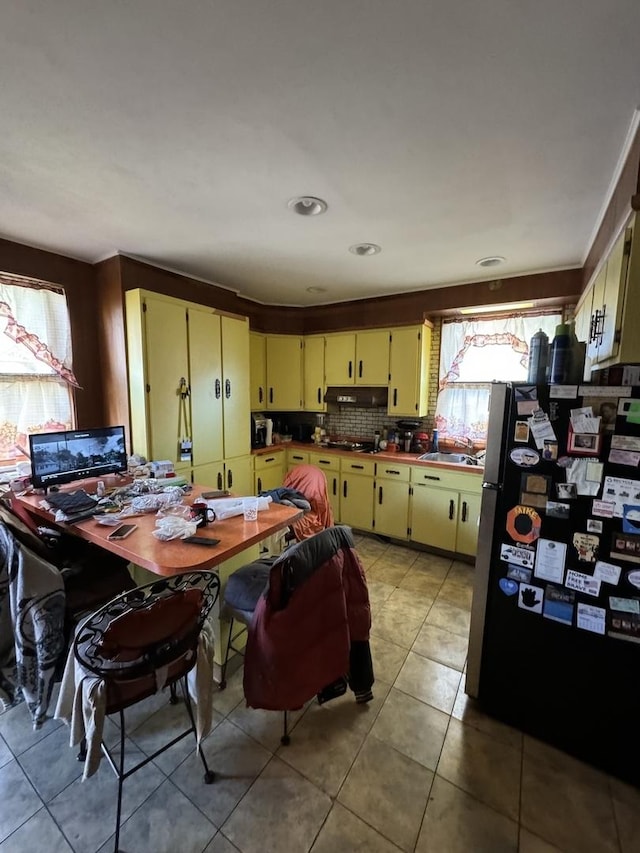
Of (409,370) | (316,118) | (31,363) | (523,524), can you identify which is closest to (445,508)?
(409,370)

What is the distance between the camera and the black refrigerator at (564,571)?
1385 millimetres

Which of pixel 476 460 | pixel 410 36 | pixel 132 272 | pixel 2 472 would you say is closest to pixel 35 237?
pixel 132 272

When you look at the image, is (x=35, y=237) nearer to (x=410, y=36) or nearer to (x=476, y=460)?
(x=410, y=36)

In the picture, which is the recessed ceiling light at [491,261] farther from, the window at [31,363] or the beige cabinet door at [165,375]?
the window at [31,363]

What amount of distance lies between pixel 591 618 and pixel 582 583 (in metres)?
0.15

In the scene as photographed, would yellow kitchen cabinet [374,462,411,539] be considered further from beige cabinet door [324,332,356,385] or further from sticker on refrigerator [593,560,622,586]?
sticker on refrigerator [593,560,622,586]

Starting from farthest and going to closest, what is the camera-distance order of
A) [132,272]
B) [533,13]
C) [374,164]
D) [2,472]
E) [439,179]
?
[132,272] → [2,472] → [439,179] → [374,164] → [533,13]

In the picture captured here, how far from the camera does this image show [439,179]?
1741 millimetres

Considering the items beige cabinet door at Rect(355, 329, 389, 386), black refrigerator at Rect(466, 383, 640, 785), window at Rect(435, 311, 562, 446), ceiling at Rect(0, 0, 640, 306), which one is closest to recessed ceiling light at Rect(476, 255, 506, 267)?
ceiling at Rect(0, 0, 640, 306)

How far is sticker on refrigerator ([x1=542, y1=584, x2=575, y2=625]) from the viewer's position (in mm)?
1502

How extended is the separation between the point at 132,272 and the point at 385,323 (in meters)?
2.44

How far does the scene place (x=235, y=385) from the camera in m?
3.55

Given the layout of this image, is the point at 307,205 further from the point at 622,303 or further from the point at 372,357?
the point at 372,357

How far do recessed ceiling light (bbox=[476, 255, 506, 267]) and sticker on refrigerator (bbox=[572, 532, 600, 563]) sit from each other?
2186 millimetres
